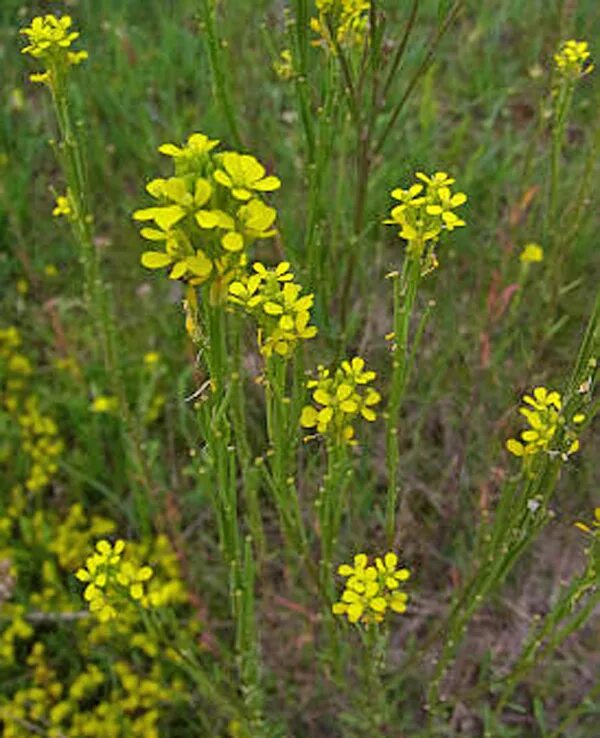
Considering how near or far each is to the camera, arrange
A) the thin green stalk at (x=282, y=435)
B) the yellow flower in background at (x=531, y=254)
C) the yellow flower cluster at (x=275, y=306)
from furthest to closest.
A: the yellow flower in background at (x=531, y=254)
the thin green stalk at (x=282, y=435)
the yellow flower cluster at (x=275, y=306)

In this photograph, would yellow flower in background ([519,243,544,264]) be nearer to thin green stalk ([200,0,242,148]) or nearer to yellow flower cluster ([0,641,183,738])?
thin green stalk ([200,0,242,148])

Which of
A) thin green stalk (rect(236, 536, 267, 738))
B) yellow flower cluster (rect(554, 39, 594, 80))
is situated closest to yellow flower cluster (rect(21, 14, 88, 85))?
thin green stalk (rect(236, 536, 267, 738))

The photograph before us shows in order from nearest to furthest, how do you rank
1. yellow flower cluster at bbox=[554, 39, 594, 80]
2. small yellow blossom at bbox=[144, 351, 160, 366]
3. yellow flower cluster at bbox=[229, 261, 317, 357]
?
yellow flower cluster at bbox=[229, 261, 317, 357] < yellow flower cluster at bbox=[554, 39, 594, 80] < small yellow blossom at bbox=[144, 351, 160, 366]

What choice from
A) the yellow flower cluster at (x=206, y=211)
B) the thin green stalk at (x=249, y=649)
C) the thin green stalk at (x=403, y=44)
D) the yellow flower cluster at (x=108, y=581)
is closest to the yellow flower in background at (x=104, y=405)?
the thin green stalk at (x=249, y=649)

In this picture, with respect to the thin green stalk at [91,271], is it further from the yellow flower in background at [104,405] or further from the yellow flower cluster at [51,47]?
the yellow flower in background at [104,405]

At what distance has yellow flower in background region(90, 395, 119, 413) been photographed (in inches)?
95.9

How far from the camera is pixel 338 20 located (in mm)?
1641

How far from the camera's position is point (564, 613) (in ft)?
5.03

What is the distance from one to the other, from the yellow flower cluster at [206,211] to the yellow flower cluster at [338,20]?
748mm

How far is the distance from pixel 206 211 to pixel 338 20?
0.87 m

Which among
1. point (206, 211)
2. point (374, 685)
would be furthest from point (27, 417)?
point (206, 211)

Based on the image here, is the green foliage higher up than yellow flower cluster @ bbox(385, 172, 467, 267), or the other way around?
yellow flower cluster @ bbox(385, 172, 467, 267)

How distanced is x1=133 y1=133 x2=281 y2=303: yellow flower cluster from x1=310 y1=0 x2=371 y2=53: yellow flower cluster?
29.5 inches

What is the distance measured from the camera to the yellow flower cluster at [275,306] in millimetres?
1135
